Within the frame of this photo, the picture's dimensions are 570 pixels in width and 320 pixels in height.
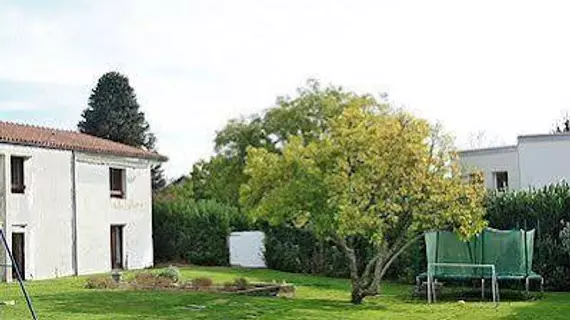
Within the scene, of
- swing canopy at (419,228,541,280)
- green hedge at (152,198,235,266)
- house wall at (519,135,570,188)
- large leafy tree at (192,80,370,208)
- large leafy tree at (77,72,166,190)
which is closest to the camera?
swing canopy at (419,228,541,280)

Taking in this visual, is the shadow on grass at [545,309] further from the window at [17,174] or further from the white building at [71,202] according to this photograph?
the window at [17,174]

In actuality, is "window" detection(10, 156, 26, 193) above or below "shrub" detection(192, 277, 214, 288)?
above

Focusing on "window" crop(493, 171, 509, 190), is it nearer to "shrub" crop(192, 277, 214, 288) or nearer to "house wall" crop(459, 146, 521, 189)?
"house wall" crop(459, 146, 521, 189)

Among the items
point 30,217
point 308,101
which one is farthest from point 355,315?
point 308,101

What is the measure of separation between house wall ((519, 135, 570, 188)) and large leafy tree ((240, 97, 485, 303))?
16.1 metres

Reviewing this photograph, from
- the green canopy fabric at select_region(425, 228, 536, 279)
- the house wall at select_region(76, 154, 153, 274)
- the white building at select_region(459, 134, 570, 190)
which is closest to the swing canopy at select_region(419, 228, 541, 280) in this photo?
the green canopy fabric at select_region(425, 228, 536, 279)

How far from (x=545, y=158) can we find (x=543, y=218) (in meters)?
8.79

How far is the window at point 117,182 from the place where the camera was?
4419cm

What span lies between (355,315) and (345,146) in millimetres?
5029

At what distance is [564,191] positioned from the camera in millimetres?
33688

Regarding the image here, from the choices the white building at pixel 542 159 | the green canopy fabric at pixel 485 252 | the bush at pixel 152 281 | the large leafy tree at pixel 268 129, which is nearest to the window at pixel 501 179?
the white building at pixel 542 159

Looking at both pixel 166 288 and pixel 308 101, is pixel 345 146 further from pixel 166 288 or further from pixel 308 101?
pixel 308 101

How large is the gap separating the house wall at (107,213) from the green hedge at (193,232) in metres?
1.53

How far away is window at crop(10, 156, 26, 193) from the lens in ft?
124
